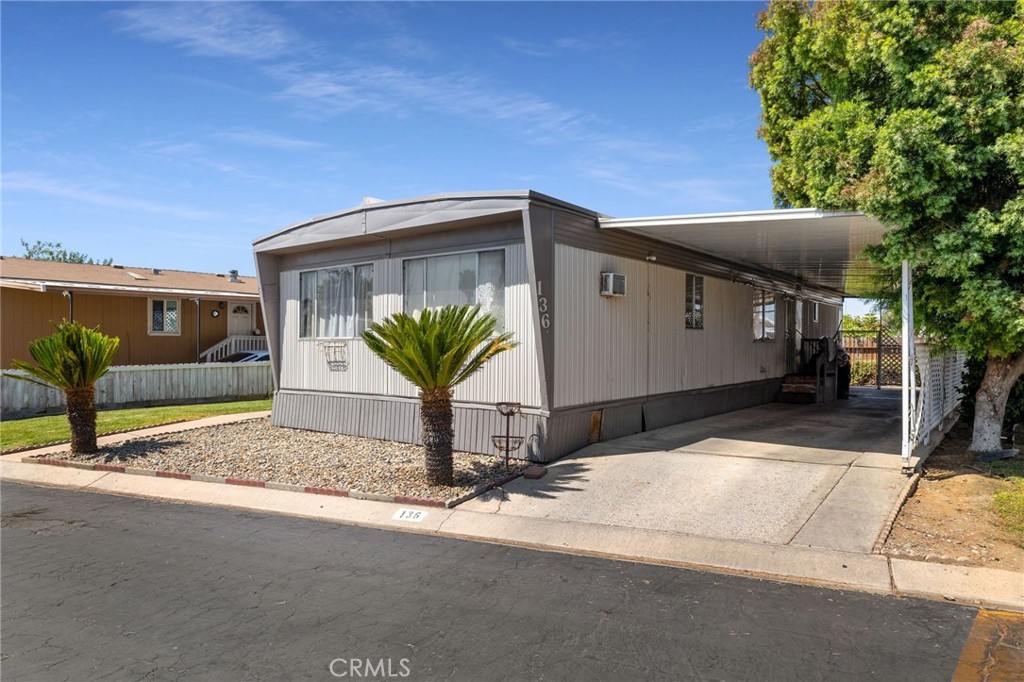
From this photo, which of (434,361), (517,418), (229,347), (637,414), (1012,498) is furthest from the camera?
(229,347)

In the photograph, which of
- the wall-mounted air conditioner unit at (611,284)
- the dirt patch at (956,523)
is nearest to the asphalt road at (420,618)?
the dirt patch at (956,523)

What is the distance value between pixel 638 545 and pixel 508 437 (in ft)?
9.23

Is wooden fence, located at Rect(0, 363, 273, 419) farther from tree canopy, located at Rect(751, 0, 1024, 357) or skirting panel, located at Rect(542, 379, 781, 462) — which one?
tree canopy, located at Rect(751, 0, 1024, 357)

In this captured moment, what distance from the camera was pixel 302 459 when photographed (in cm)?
1002

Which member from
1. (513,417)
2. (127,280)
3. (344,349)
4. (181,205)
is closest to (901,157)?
(513,417)

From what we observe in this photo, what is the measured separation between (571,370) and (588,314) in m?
0.92

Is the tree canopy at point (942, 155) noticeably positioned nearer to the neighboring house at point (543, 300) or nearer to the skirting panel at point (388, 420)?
the neighboring house at point (543, 300)

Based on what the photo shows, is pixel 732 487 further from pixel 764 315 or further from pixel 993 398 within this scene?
pixel 764 315

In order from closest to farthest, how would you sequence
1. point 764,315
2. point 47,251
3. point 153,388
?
1. point 764,315
2. point 153,388
3. point 47,251

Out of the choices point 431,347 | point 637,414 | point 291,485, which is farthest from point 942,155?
point 291,485

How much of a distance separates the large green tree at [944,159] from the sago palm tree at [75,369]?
36.5ft

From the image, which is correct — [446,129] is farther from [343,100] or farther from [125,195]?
[125,195]

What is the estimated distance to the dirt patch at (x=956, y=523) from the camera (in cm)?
555

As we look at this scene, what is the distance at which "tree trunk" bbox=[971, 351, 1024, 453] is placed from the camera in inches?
344
